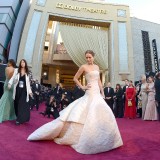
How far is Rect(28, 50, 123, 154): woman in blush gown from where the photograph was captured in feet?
9.29

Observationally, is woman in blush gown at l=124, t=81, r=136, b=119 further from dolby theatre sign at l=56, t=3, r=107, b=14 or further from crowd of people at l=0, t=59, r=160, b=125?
dolby theatre sign at l=56, t=3, r=107, b=14

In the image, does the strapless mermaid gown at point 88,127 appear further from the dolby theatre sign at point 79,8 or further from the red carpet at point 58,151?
the dolby theatre sign at point 79,8

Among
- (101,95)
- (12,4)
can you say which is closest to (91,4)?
(12,4)

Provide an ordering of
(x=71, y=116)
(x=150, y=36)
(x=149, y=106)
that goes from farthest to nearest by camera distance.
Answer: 1. (x=150, y=36)
2. (x=149, y=106)
3. (x=71, y=116)

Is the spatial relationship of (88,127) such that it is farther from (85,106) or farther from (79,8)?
(79,8)

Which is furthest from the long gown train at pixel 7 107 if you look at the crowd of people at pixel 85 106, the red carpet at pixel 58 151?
the red carpet at pixel 58 151

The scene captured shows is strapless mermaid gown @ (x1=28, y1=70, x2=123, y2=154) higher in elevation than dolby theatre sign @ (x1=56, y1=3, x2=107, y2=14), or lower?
lower

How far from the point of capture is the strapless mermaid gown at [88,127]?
9.27 ft

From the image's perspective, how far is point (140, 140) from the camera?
359cm

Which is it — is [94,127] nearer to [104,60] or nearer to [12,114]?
[12,114]

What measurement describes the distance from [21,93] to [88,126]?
7.80 ft

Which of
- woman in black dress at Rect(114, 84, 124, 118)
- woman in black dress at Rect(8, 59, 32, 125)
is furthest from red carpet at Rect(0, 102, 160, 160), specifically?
woman in black dress at Rect(114, 84, 124, 118)

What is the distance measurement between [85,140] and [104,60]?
1553 cm

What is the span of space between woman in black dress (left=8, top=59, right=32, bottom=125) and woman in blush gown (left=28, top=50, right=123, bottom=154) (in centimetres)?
155
